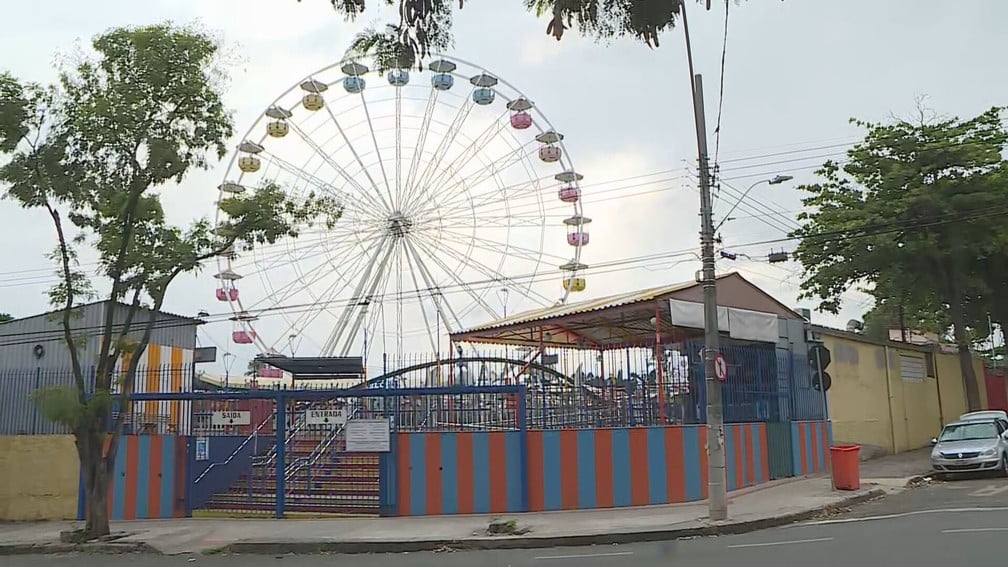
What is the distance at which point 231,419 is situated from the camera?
1831cm

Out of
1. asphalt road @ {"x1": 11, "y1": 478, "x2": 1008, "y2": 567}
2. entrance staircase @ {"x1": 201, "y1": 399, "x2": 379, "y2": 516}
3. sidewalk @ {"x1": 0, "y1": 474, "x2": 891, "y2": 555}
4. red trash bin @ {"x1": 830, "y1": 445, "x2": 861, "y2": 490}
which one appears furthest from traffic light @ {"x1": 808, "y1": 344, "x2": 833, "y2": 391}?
entrance staircase @ {"x1": 201, "y1": 399, "x2": 379, "y2": 516}

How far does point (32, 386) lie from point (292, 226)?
7093 mm

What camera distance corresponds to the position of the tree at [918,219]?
1088 inches

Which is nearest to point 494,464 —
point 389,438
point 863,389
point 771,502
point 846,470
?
point 389,438

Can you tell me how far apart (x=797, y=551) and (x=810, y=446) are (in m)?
11.5

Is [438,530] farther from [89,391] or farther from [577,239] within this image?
[577,239]

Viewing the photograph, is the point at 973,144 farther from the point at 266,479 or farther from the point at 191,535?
the point at 191,535

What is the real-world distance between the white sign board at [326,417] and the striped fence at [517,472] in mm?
1226

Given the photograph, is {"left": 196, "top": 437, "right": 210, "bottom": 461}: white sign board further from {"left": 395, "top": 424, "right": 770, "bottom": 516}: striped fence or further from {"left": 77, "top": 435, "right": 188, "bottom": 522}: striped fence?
{"left": 395, "top": 424, "right": 770, "bottom": 516}: striped fence

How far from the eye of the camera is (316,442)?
17.7 meters

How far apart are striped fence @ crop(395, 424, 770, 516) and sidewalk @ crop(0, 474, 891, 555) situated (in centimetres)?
43

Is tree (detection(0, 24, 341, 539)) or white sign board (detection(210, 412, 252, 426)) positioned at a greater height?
tree (detection(0, 24, 341, 539))

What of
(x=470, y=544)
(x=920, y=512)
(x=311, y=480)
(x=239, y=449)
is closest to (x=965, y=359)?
(x=920, y=512)

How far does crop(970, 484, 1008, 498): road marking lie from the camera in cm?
1727
